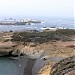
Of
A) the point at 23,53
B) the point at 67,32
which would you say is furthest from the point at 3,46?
the point at 67,32

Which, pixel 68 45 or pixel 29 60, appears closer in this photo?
pixel 29 60

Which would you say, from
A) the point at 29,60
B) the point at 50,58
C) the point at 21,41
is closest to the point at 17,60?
the point at 29,60

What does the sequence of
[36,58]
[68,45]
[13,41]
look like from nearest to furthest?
[36,58] → [68,45] → [13,41]

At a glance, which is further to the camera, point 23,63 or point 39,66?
Answer: point 23,63

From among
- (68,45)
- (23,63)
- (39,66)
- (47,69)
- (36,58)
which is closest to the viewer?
(47,69)

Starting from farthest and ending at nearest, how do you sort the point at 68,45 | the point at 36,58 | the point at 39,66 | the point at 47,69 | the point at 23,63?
the point at 68,45
the point at 36,58
the point at 23,63
the point at 39,66
the point at 47,69

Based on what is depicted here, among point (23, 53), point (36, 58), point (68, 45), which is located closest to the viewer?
point (36, 58)

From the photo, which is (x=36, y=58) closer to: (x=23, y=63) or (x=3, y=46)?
(x=23, y=63)

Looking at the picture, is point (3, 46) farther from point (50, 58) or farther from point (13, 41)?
point (50, 58)
